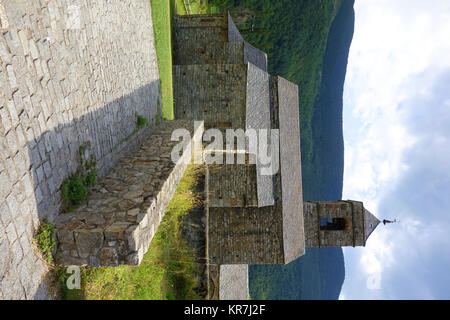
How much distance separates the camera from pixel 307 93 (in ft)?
164

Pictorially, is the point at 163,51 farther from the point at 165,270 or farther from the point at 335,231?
the point at 335,231

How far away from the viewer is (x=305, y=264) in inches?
2061

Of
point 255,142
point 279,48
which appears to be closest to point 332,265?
point 279,48

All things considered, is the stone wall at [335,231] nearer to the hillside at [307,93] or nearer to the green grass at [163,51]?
the green grass at [163,51]

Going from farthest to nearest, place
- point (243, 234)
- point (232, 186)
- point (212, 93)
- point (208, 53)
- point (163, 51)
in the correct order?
point (208, 53), point (212, 93), point (163, 51), point (243, 234), point (232, 186)

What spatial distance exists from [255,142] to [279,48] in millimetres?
27588

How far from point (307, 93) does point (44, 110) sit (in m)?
48.6

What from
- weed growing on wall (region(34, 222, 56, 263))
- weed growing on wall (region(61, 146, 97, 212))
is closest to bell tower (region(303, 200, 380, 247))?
weed growing on wall (region(61, 146, 97, 212))

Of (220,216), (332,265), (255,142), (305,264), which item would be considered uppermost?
(255,142)

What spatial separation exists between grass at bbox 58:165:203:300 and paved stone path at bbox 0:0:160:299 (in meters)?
1.86

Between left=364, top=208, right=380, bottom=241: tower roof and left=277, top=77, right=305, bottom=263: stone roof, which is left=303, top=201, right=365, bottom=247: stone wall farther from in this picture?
left=277, top=77, right=305, bottom=263: stone roof

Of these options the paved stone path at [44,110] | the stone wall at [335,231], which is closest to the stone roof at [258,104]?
the stone wall at [335,231]

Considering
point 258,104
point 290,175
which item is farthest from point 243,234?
point 258,104
